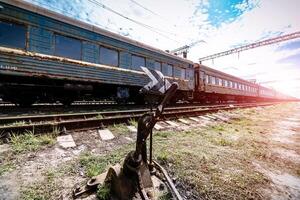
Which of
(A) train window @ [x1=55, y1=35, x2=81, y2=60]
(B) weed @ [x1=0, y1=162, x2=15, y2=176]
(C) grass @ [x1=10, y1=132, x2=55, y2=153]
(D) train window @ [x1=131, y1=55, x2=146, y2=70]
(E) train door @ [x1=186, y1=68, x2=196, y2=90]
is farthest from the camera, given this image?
(E) train door @ [x1=186, y1=68, x2=196, y2=90]

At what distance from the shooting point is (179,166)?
2762 millimetres

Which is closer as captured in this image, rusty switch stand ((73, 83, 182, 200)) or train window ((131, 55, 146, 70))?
rusty switch stand ((73, 83, 182, 200))

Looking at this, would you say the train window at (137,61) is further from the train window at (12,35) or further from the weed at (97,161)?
the weed at (97,161)

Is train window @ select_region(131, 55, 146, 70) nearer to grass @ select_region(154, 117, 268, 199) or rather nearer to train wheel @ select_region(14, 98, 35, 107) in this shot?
train wheel @ select_region(14, 98, 35, 107)

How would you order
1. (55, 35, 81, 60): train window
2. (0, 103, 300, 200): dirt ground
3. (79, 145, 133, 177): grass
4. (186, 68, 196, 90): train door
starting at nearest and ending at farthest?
(0, 103, 300, 200): dirt ground → (79, 145, 133, 177): grass → (55, 35, 81, 60): train window → (186, 68, 196, 90): train door

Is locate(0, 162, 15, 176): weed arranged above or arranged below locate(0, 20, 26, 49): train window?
below

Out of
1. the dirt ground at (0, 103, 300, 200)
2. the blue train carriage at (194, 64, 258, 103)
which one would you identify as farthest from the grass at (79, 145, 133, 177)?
the blue train carriage at (194, 64, 258, 103)

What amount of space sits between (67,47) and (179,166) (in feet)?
21.1

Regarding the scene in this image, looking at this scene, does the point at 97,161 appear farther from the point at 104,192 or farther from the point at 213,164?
the point at 213,164

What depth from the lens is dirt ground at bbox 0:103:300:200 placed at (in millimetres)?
2110

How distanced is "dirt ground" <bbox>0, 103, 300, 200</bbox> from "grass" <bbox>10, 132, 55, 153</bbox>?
0.01 m

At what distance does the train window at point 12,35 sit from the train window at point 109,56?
2923 mm

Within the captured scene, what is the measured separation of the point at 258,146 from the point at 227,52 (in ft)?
92.6

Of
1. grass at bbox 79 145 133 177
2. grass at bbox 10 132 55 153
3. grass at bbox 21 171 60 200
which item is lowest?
grass at bbox 21 171 60 200
